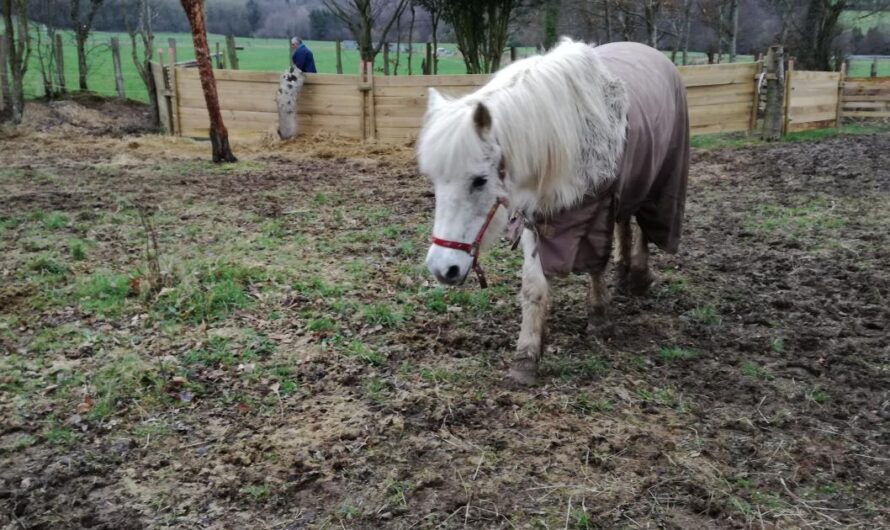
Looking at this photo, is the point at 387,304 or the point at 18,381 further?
the point at 387,304

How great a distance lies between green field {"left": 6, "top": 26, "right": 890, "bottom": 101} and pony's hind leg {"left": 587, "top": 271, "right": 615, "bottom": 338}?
49.8ft

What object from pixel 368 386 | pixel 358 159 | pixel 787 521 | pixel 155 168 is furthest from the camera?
pixel 358 159

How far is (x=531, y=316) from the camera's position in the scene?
3.39 m

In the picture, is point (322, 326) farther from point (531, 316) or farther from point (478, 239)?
point (478, 239)

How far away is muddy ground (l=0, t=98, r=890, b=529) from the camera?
7.93ft

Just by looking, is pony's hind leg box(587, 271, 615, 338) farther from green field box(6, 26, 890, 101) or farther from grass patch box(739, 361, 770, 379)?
green field box(6, 26, 890, 101)

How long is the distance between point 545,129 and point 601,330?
4.87 feet

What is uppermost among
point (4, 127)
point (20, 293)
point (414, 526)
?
point (4, 127)

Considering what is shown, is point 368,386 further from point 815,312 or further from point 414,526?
point 815,312

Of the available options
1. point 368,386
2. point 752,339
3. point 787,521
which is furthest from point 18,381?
point 752,339

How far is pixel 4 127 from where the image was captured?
11148mm

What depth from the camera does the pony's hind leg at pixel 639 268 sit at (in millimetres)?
4508

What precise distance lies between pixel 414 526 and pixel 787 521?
1322 millimetres

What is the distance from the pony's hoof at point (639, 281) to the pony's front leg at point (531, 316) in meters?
1.38
